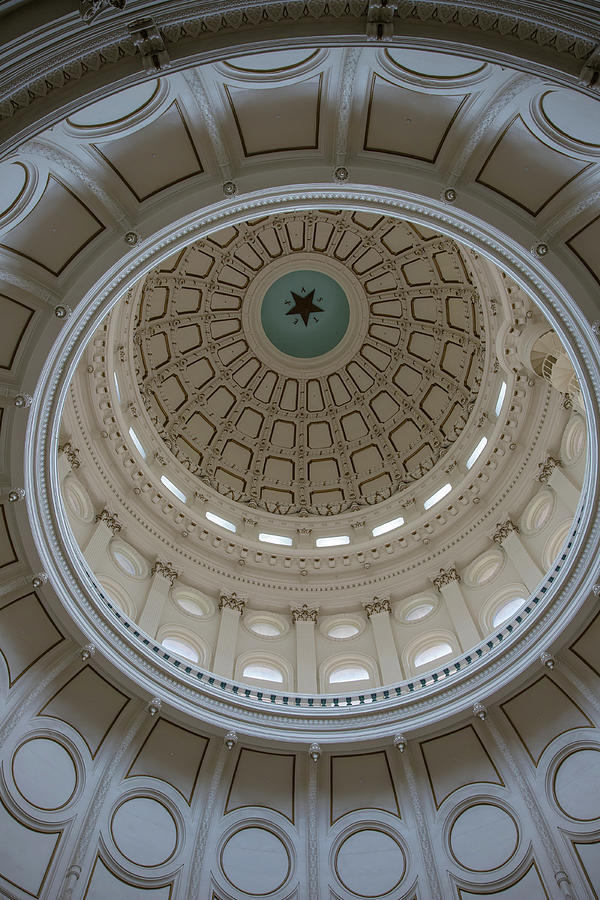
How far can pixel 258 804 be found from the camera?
58.0ft

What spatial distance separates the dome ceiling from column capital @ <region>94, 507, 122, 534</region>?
22.0 feet

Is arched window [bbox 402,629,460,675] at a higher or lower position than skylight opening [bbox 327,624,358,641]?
lower

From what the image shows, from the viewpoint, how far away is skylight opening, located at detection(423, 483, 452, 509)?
28453mm

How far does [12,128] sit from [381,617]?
64.1 feet

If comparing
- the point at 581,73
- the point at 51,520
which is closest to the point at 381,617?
the point at 51,520

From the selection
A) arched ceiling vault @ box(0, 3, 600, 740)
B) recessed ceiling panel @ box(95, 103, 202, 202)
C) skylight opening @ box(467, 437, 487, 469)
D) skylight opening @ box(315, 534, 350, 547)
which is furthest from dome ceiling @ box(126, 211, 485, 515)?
recessed ceiling panel @ box(95, 103, 202, 202)

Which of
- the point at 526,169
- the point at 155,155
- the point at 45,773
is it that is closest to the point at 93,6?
the point at 155,155

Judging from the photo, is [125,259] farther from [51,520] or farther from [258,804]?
[258,804]

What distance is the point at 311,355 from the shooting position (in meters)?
34.4

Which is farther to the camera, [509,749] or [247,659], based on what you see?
[247,659]

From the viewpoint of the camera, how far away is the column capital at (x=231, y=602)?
24.5 meters

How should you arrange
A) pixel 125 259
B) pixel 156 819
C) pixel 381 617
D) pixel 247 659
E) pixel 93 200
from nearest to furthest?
pixel 93 200 < pixel 125 259 < pixel 156 819 < pixel 247 659 < pixel 381 617

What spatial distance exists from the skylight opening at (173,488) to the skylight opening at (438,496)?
34.0 ft

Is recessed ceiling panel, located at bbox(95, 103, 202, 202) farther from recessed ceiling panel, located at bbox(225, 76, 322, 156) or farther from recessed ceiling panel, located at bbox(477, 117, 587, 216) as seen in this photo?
recessed ceiling panel, located at bbox(477, 117, 587, 216)
